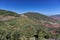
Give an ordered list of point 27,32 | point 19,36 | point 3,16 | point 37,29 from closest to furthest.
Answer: point 19,36 < point 27,32 < point 37,29 < point 3,16

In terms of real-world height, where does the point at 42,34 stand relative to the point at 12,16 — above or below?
below

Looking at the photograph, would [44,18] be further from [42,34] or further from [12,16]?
[42,34]

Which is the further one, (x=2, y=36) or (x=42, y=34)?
(x=42, y=34)

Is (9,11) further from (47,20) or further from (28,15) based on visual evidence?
(47,20)

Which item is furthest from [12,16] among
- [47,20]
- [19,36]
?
[19,36]

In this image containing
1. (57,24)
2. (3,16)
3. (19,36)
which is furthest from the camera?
(57,24)

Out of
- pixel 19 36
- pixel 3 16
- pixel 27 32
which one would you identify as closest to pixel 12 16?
pixel 3 16
